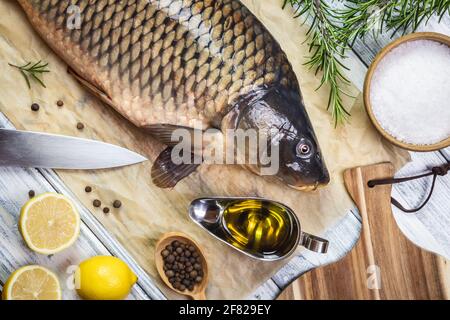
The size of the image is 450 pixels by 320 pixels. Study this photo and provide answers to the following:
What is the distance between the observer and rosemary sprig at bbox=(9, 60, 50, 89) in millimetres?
1681

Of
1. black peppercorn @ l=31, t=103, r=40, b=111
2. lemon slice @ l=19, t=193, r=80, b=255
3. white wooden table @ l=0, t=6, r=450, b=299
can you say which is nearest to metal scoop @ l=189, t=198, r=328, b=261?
white wooden table @ l=0, t=6, r=450, b=299

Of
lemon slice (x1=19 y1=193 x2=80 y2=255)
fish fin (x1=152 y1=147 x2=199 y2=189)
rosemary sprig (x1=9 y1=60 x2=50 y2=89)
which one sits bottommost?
lemon slice (x1=19 y1=193 x2=80 y2=255)

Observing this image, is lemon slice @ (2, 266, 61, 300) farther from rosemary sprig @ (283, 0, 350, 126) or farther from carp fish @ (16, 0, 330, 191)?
rosemary sprig @ (283, 0, 350, 126)

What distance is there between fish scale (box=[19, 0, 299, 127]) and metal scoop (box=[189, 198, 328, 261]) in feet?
0.79

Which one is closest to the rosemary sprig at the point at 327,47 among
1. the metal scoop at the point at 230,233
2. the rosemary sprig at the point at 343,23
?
the rosemary sprig at the point at 343,23

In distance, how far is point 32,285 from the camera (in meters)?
1.56

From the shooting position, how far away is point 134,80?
162 centimetres

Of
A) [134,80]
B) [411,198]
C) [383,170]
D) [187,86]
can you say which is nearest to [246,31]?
[187,86]

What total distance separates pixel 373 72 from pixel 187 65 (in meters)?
0.52

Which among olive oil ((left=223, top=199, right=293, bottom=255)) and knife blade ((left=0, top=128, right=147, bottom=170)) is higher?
knife blade ((left=0, top=128, right=147, bottom=170))

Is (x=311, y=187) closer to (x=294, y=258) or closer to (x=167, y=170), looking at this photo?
(x=294, y=258)

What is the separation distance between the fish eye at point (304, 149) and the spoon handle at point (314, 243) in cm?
23

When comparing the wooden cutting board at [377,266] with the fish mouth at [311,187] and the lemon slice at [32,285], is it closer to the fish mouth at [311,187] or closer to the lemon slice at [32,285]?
the fish mouth at [311,187]

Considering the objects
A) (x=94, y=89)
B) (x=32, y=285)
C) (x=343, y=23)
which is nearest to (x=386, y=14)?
(x=343, y=23)
